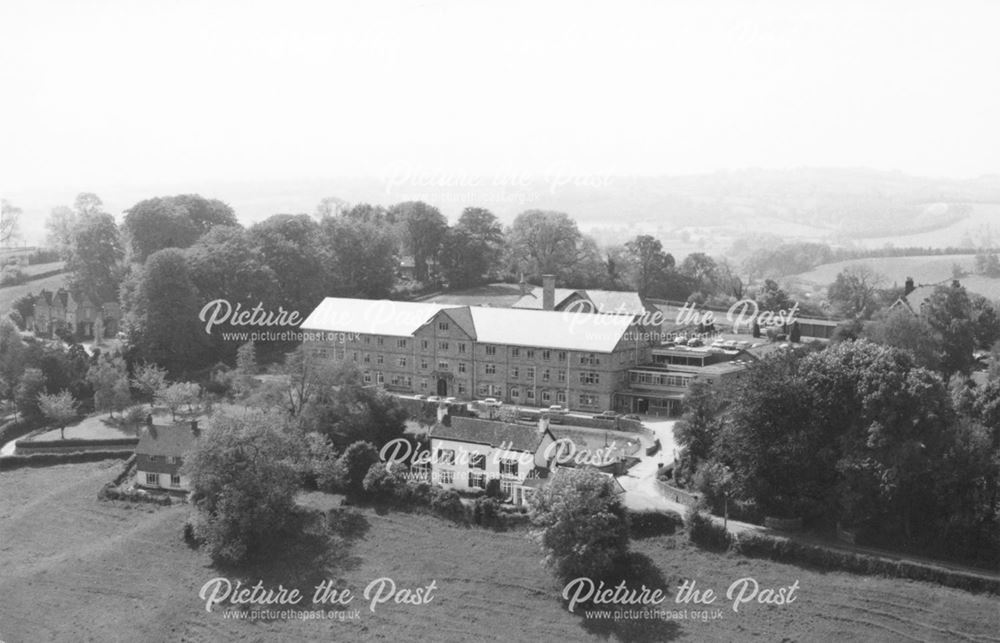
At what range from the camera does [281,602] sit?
4078cm

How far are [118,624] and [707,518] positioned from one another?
75.0 feet

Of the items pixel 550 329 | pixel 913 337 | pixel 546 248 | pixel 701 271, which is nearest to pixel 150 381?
pixel 550 329

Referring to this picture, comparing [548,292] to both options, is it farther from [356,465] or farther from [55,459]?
[55,459]

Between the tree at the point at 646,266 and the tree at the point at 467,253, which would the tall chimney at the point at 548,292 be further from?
the tree at the point at 646,266

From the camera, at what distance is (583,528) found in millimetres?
38094

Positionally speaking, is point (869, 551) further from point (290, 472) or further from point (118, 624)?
point (118, 624)

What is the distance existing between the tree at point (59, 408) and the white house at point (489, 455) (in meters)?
22.8

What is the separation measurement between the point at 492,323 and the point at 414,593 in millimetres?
23291

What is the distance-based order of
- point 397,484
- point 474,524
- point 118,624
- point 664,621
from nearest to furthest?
point 664,621 → point 118,624 → point 474,524 → point 397,484

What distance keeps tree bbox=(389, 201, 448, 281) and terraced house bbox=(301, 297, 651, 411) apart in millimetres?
26225

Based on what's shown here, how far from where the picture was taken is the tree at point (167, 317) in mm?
65625

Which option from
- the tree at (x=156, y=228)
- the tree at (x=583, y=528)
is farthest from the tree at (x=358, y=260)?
the tree at (x=583, y=528)

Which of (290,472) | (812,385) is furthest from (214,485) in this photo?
(812,385)

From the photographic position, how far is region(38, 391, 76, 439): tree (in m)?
57.7
